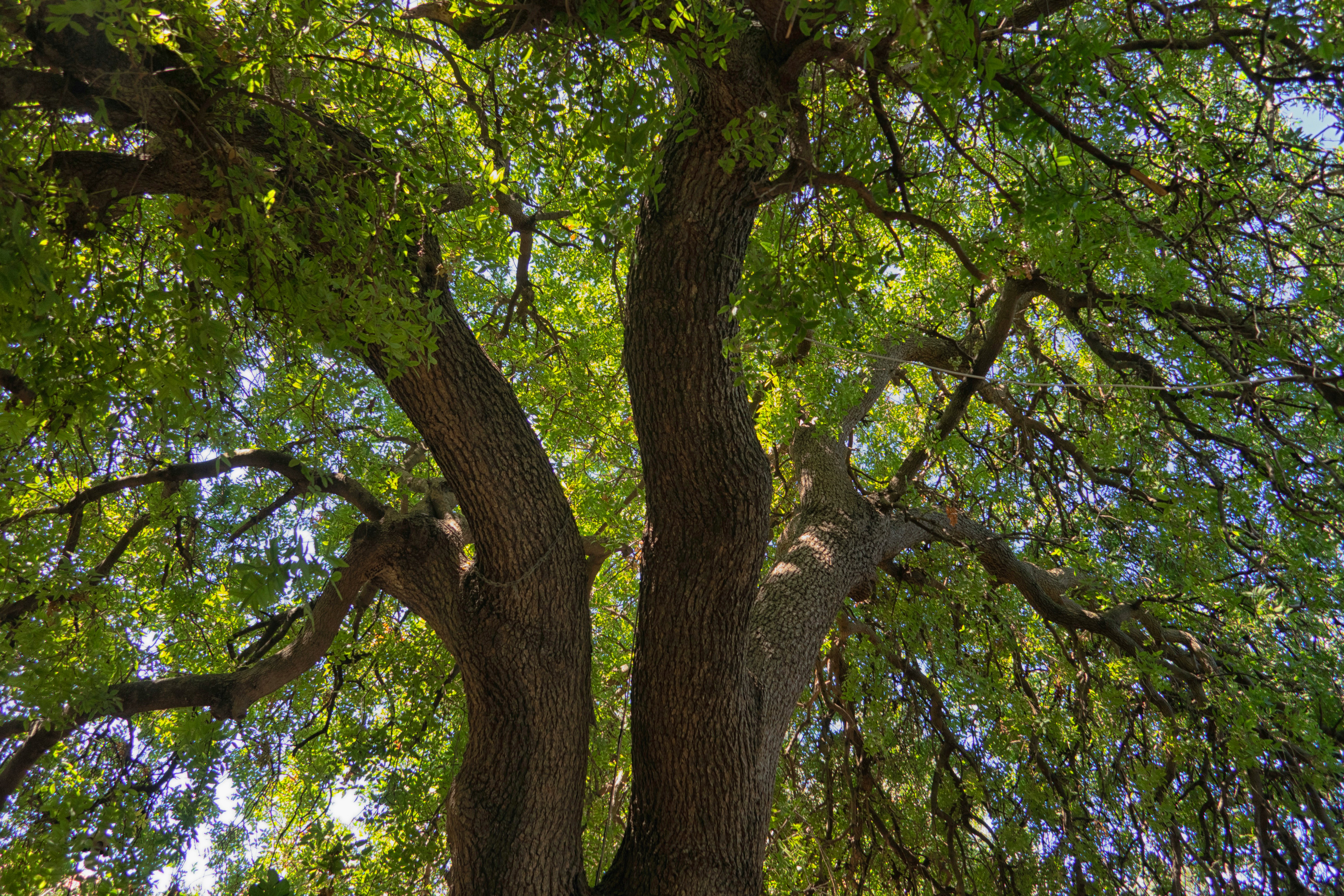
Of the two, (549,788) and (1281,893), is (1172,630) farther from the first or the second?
(549,788)

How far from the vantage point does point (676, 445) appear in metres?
2.78

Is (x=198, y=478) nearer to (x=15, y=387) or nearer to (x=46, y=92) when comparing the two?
(x=15, y=387)

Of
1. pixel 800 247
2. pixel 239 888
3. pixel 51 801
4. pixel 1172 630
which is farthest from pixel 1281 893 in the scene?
pixel 239 888

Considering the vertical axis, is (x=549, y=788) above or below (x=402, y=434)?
below

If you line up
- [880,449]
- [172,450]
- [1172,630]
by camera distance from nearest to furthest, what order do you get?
[172,450], [1172,630], [880,449]

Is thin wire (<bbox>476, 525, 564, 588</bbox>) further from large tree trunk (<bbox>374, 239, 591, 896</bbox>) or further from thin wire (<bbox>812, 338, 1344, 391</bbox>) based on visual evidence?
thin wire (<bbox>812, 338, 1344, 391</bbox>)

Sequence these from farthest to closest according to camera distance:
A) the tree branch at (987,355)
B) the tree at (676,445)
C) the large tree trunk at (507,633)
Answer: the tree branch at (987,355), the large tree trunk at (507,633), the tree at (676,445)

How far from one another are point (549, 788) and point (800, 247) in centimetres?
216

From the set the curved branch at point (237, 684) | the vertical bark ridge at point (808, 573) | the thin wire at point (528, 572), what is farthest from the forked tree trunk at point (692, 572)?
the curved branch at point (237, 684)

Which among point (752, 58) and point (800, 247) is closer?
point (752, 58)

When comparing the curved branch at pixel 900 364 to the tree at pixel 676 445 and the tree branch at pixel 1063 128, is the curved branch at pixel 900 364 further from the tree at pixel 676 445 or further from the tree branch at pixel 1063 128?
the tree branch at pixel 1063 128

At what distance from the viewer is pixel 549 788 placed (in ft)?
9.32

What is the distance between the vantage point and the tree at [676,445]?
6.22ft

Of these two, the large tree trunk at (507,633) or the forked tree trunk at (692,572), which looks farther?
the large tree trunk at (507,633)
